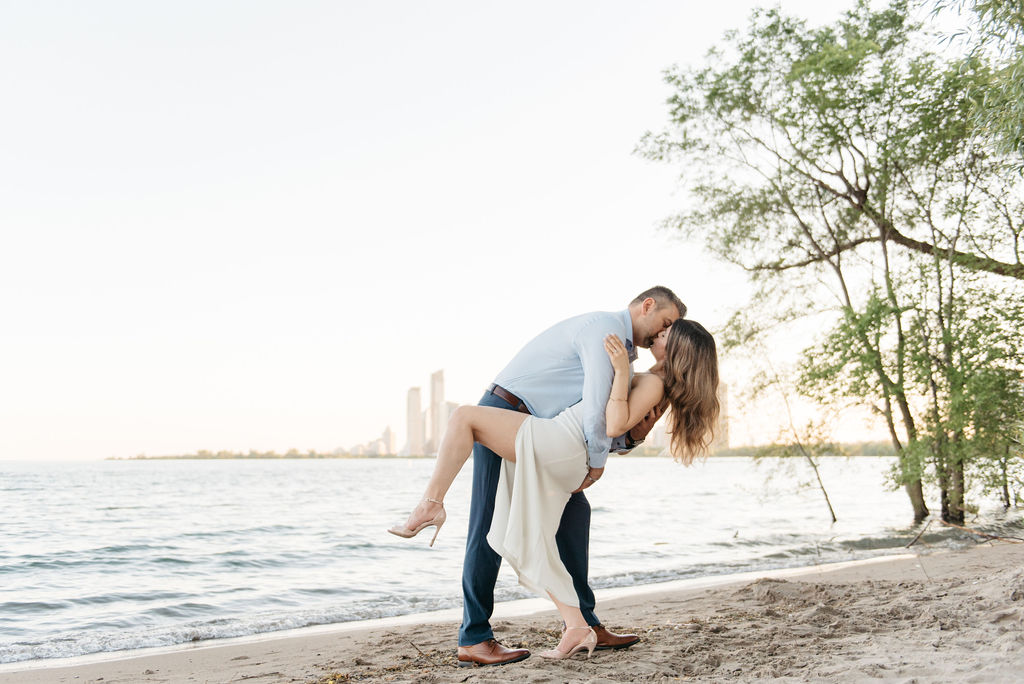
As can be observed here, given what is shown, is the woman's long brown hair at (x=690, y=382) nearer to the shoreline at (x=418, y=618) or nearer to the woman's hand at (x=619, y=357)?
the woman's hand at (x=619, y=357)

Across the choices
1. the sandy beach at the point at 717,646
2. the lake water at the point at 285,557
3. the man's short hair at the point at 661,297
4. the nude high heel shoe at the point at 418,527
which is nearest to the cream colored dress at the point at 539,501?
the nude high heel shoe at the point at 418,527

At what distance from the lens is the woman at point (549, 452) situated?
→ 10.4ft

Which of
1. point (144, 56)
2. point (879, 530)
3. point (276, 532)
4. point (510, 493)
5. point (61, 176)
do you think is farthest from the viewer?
point (61, 176)

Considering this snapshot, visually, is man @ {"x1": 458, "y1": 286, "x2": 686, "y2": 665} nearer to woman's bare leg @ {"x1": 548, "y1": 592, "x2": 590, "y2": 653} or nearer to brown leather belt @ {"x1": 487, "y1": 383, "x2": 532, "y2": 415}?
brown leather belt @ {"x1": 487, "y1": 383, "x2": 532, "y2": 415}

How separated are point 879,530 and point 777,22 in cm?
872

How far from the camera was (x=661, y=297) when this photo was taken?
3.58 metres

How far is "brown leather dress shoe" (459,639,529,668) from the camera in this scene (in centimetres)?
332

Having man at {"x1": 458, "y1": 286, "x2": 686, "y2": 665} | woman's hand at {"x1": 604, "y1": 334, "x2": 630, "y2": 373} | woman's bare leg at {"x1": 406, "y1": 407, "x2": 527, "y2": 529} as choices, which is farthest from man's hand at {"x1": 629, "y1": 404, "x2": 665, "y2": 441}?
woman's bare leg at {"x1": 406, "y1": 407, "x2": 527, "y2": 529}

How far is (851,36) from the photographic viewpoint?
1182 cm

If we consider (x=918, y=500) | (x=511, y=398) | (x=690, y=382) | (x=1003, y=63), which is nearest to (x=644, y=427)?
(x=690, y=382)

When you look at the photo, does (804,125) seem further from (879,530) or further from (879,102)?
(879,530)

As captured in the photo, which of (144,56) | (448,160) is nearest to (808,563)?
(448,160)

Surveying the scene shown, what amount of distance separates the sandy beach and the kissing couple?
1.11 ft

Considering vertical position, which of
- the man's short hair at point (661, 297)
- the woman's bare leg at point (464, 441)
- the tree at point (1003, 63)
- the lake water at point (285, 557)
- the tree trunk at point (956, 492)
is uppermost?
the tree at point (1003, 63)
